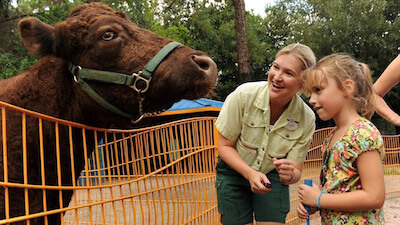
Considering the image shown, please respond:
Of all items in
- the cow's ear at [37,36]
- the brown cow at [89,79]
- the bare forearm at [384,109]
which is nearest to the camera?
the bare forearm at [384,109]

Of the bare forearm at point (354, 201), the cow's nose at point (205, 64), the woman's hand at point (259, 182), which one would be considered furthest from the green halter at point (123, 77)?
the bare forearm at point (354, 201)

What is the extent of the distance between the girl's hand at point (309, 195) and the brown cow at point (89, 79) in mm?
879

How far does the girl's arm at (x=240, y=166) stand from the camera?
2.25 meters

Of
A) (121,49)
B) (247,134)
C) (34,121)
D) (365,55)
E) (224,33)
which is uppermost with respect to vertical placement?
(224,33)

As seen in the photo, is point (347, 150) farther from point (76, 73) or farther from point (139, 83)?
point (76, 73)

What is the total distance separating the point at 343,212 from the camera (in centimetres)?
204

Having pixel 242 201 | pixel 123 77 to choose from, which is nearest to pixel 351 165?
pixel 242 201

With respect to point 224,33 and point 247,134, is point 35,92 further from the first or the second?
point 224,33

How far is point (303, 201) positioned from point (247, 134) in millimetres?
757

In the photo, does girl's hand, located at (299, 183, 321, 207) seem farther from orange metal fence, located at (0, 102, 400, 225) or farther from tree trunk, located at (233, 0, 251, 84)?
tree trunk, located at (233, 0, 251, 84)

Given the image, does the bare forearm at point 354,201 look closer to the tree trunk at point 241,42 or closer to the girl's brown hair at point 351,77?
the girl's brown hair at point 351,77

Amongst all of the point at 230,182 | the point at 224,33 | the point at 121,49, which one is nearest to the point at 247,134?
the point at 230,182

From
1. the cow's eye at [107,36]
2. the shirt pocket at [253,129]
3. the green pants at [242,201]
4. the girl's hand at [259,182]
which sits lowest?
the green pants at [242,201]

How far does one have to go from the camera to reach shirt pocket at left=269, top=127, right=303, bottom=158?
2730 millimetres
